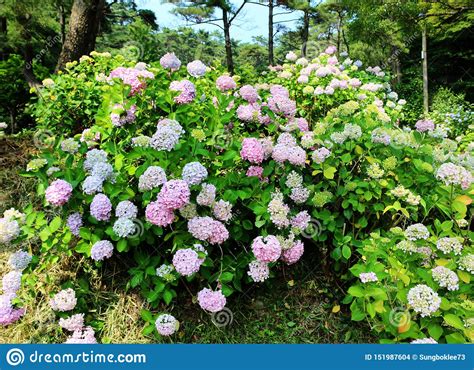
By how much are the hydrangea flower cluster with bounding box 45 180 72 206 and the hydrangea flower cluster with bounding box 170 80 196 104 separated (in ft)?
2.25


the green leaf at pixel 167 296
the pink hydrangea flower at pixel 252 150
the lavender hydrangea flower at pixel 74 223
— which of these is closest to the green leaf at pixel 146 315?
the green leaf at pixel 167 296

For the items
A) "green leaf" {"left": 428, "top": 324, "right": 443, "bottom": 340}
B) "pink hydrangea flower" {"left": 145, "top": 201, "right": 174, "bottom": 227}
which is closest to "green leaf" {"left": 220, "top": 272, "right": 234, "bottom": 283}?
"pink hydrangea flower" {"left": 145, "top": 201, "right": 174, "bottom": 227}

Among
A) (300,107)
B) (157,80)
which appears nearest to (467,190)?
(157,80)

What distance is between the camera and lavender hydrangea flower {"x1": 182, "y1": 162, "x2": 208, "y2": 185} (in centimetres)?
172

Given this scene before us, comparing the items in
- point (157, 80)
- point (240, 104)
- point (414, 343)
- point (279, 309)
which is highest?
point (157, 80)

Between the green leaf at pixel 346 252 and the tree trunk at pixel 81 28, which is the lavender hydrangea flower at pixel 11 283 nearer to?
the green leaf at pixel 346 252

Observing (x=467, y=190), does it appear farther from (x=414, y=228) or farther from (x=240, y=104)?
(x=240, y=104)

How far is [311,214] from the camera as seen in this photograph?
7.01ft

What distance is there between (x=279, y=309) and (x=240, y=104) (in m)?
1.15

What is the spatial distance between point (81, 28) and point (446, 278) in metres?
4.47

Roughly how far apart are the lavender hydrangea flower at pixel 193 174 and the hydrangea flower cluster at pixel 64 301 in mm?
805

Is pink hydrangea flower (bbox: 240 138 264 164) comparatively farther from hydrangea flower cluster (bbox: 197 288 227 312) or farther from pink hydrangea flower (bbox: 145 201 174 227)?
hydrangea flower cluster (bbox: 197 288 227 312)

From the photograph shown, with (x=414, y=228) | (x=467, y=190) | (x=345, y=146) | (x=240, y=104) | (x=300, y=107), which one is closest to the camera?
(x=414, y=228)

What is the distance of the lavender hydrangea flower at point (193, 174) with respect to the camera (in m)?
1.72
